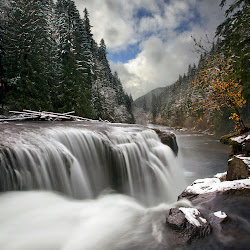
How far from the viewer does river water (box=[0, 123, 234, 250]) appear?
2637mm

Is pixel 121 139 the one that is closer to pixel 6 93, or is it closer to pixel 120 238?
pixel 120 238

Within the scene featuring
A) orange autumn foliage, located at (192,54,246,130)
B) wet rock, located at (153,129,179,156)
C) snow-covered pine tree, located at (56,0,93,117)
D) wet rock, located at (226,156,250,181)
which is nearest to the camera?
wet rock, located at (226,156,250,181)

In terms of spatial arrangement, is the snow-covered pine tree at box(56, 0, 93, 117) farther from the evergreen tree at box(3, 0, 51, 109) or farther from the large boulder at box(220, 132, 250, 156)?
the large boulder at box(220, 132, 250, 156)

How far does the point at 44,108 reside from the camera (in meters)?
15.5

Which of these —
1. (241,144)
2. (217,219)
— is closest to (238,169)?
(241,144)

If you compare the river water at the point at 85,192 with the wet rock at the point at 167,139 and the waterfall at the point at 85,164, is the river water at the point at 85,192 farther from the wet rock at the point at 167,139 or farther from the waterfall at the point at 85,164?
the wet rock at the point at 167,139

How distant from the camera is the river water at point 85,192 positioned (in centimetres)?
264

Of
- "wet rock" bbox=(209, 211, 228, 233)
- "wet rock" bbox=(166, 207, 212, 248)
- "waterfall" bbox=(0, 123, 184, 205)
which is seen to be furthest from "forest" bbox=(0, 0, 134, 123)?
"wet rock" bbox=(209, 211, 228, 233)

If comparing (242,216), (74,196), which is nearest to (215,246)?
(242,216)

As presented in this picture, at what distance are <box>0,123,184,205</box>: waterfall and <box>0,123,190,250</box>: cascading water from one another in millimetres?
23

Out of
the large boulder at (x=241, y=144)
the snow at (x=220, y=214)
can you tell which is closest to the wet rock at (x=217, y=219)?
the snow at (x=220, y=214)

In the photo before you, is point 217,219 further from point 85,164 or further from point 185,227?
point 85,164

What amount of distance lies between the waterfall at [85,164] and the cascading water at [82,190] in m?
0.02

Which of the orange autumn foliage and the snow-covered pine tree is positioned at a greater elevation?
the snow-covered pine tree
